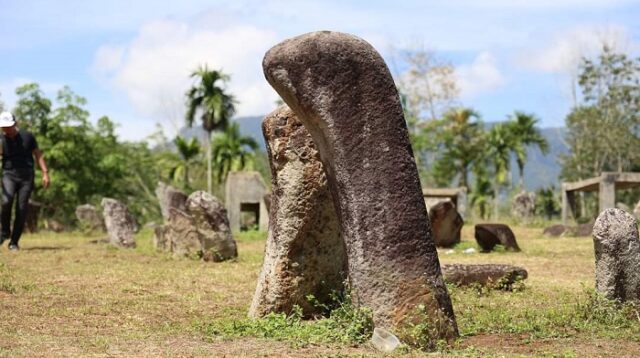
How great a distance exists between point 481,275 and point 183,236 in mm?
6792

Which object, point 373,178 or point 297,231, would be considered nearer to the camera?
point 373,178

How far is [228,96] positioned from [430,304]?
180 ft

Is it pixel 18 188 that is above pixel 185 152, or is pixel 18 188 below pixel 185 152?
below

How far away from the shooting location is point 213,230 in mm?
15883

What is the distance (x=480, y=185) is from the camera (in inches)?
2398

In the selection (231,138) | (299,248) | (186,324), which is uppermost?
(231,138)

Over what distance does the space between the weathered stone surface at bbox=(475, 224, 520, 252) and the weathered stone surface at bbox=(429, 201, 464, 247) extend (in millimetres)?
1218

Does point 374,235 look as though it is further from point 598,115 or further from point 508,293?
point 598,115

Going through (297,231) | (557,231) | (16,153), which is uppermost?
(16,153)

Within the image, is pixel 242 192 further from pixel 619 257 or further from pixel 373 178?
pixel 373 178

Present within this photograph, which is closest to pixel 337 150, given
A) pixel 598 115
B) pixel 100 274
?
pixel 100 274

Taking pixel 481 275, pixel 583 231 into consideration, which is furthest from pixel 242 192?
pixel 481 275

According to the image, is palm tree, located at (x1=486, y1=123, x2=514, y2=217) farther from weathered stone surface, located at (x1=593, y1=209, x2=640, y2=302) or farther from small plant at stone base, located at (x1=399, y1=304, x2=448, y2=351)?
small plant at stone base, located at (x1=399, y1=304, x2=448, y2=351)

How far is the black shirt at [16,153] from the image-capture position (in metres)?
17.0
